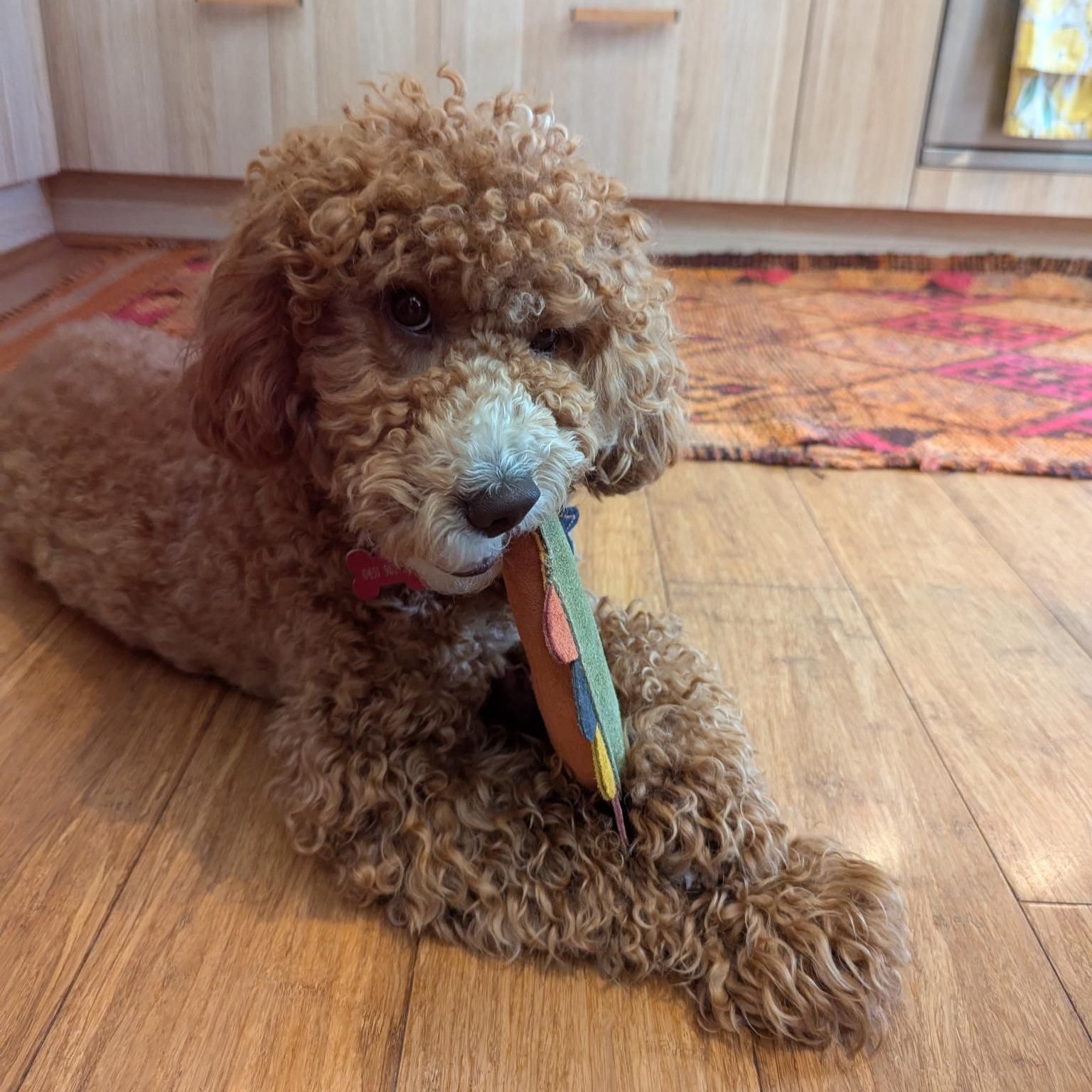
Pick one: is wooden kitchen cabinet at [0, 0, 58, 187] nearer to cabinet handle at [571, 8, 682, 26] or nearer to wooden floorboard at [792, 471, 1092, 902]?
cabinet handle at [571, 8, 682, 26]

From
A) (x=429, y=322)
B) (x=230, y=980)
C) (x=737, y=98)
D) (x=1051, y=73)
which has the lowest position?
(x=230, y=980)

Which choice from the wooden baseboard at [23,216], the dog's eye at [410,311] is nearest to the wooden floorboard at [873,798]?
the dog's eye at [410,311]

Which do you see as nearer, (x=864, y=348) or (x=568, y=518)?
(x=568, y=518)

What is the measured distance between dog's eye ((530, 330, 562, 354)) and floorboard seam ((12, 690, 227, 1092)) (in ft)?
2.28

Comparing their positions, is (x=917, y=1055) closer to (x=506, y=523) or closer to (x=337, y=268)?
(x=506, y=523)

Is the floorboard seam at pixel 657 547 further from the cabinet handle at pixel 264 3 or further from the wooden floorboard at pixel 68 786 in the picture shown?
the cabinet handle at pixel 264 3

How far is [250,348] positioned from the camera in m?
1.05

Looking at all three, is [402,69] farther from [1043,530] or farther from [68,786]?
[68,786]

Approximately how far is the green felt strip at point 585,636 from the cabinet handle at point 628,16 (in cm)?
266

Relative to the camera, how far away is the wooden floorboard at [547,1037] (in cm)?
90

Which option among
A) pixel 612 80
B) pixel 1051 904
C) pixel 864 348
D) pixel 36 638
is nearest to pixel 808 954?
pixel 1051 904

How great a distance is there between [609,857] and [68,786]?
0.68 m

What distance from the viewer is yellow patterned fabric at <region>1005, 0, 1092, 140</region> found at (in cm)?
299

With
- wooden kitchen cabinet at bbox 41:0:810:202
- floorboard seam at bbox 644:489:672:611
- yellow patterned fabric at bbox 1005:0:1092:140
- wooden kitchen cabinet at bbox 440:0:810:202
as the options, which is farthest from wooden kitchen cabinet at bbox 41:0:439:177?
floorboard seam at bbox 644:489:672:611
